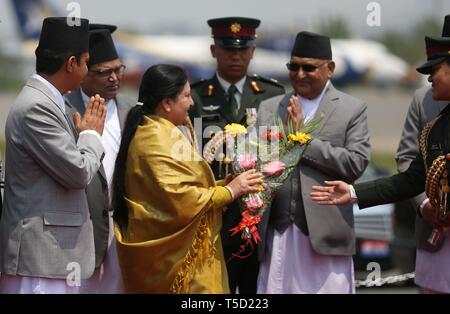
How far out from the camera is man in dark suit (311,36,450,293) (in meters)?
6.23

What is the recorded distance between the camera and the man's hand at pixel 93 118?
604 centimetres

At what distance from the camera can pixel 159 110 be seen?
21.2ft

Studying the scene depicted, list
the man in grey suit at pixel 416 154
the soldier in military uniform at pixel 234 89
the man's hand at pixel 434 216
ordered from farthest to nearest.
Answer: the soldier in military uniform at pixel 234 89 → the man in grey suit at pixel 416 154 → the man's hand at pixel 434 216

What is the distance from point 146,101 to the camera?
6.48 m

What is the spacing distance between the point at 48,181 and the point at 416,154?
2655 mm

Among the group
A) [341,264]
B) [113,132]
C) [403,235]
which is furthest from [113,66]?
[403,235]

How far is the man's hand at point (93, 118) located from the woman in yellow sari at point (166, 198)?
1.18 feet

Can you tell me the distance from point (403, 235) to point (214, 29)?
325 centimetres

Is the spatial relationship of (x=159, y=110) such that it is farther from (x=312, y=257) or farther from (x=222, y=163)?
(x=312, y=257)

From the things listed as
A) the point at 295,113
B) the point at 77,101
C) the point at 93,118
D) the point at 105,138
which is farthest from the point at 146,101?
the point at 295,113

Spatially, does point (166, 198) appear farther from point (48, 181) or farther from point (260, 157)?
point (48, 181)

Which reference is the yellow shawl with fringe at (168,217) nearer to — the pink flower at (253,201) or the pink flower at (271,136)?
the pink flower at (253,201)

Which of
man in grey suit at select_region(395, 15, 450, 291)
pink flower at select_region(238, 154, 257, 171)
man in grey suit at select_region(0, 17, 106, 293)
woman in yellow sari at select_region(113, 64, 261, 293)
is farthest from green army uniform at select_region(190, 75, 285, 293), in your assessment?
man in grey suit at select_region(0, 17, 106, 293)

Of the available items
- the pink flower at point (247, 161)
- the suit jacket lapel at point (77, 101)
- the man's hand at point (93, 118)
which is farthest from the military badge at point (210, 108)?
Answer: the man's hand at point (93, 118)
